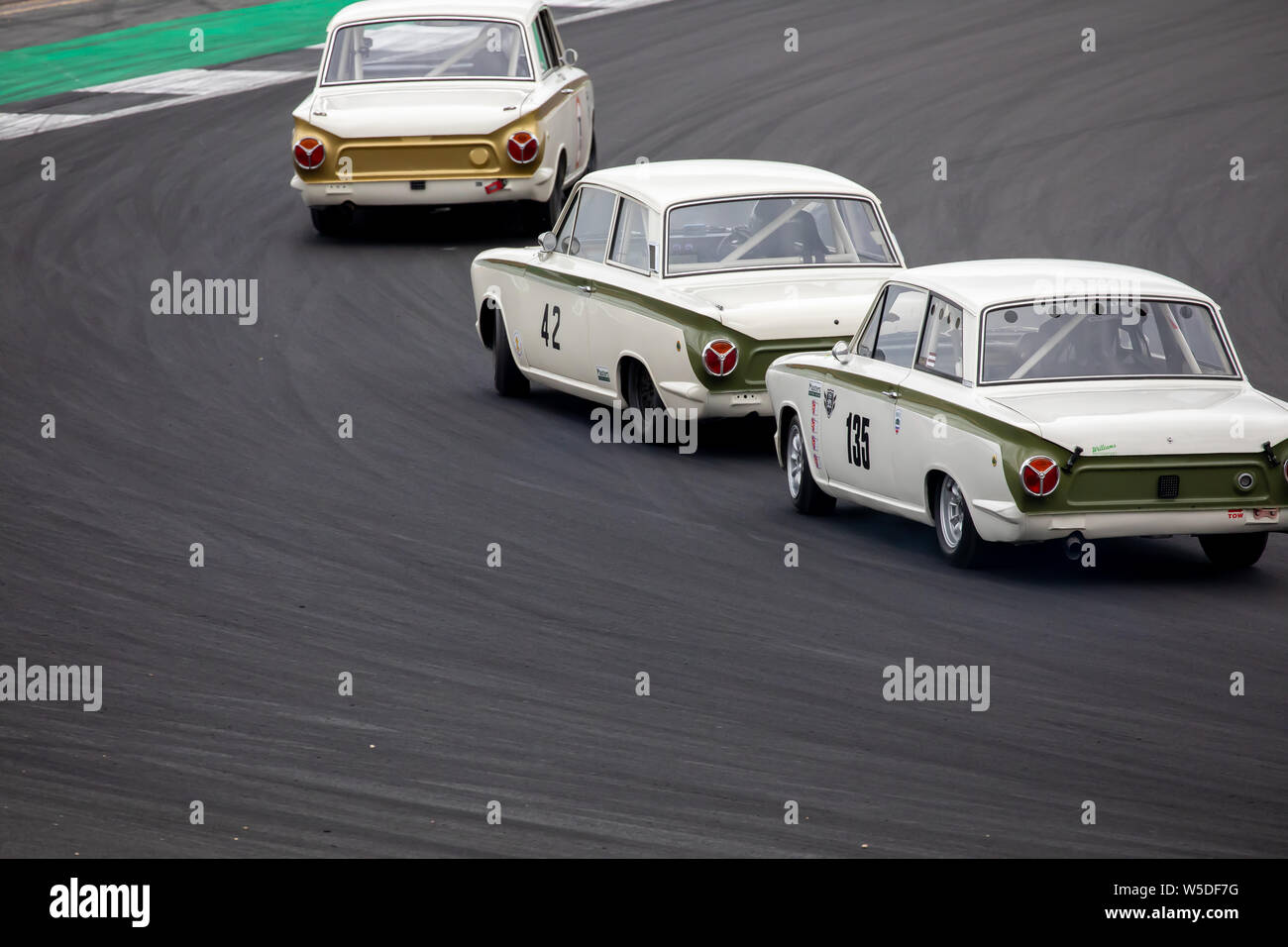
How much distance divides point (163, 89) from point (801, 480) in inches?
650

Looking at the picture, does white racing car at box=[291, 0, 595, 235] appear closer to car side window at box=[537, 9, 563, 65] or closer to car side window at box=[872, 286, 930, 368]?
car side window at box=[537, 9, 563, 65]

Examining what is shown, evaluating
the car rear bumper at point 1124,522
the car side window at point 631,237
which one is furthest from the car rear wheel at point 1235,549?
the car side window at point 631,237

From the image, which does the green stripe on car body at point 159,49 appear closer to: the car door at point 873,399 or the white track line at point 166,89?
the white track line at point 166,89

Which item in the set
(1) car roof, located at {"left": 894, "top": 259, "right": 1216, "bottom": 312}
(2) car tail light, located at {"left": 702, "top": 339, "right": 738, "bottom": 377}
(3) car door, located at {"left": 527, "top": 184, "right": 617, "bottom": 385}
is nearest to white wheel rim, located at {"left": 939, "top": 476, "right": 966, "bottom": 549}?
(1) car roof, located at {"left": 894, "top": 259, "right": 1216, "bottom": 312}

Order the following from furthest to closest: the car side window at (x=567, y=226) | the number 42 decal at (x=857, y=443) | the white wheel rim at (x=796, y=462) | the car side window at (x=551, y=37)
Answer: the car side window at (x=551, y=37), the car side window at (x=567, y=226), the white wheel rim at (x=796, y=462), the number 42 decal at (x=857, y=443)

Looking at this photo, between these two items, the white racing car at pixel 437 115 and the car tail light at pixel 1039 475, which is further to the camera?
the white racing car at pixel 437 115

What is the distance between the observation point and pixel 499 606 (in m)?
9.88

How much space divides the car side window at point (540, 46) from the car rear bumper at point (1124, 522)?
10.3 meters

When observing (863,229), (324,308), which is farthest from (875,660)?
(324,308)

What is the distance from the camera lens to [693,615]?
9.77m

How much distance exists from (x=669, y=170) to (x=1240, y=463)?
17.0ft

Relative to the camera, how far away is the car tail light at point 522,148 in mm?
18344

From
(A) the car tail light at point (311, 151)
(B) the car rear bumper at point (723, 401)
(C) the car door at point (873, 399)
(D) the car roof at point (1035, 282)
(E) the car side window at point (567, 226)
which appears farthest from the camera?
(A) the car tail light at point (311, 151)

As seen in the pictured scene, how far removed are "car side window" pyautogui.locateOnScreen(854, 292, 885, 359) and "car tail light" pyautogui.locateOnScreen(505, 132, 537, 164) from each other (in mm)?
7373
